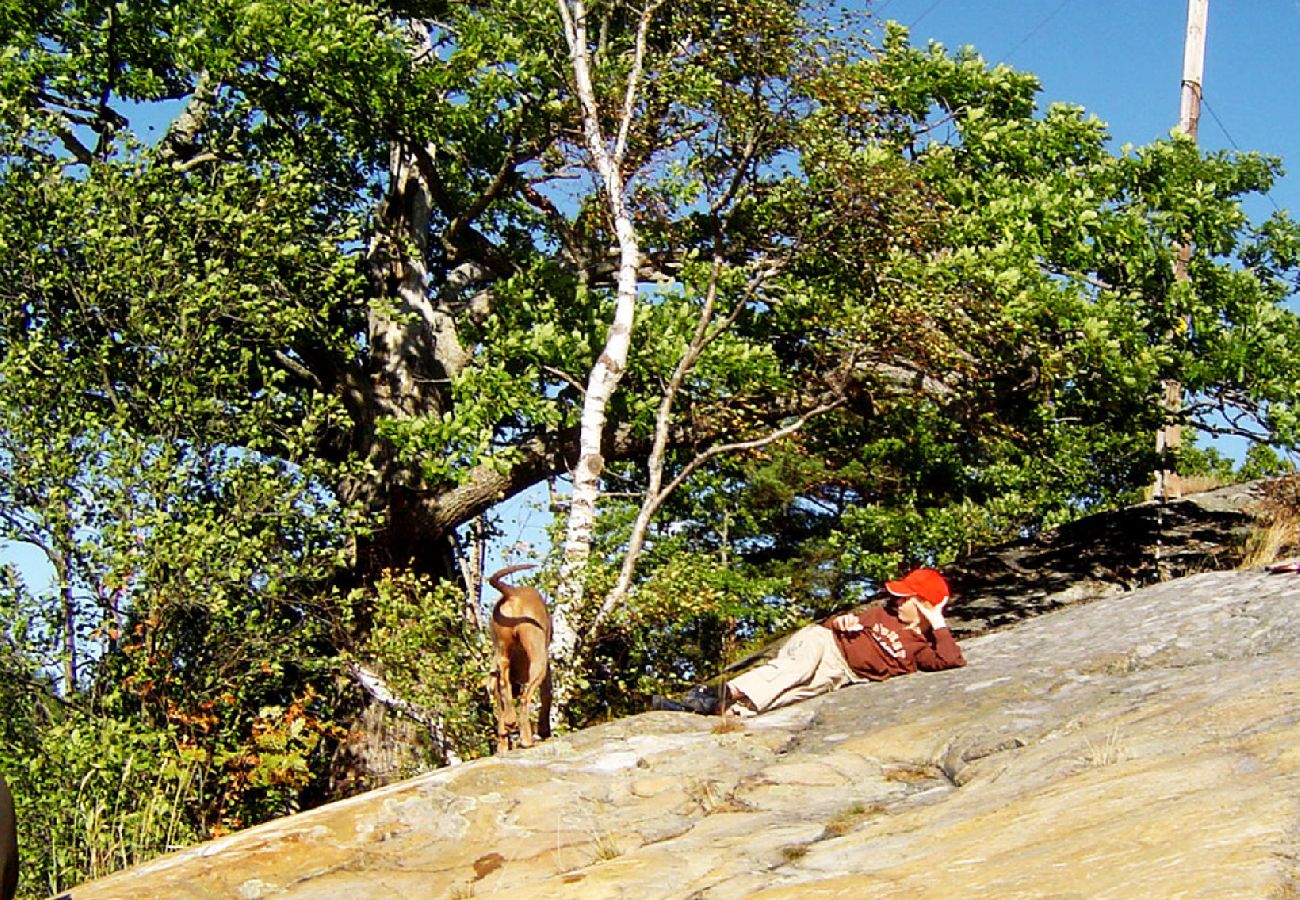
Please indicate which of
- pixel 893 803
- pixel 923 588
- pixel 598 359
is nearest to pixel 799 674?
pixel 923 588

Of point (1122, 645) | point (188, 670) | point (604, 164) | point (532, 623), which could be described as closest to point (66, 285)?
point (188, 670)

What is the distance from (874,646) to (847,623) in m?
0.32

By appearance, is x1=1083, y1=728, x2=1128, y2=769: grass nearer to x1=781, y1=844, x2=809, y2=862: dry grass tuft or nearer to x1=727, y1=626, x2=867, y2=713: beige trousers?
x1=781, y1=844, x2=809, y2=862: dry grass tuft

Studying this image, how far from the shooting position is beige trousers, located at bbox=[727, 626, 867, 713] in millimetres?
12852

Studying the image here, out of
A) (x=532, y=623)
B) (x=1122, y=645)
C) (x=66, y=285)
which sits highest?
(x=66, y=285)

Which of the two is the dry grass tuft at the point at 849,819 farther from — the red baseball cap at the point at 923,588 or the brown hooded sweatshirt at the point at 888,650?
the red baseball cap at the point at 923,588

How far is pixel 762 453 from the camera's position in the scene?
18.1 metres

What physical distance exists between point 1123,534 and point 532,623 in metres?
11.5

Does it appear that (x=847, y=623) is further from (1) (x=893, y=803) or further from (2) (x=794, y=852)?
(2) (x=794, y=852)

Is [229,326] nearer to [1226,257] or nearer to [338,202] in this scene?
[338,202]

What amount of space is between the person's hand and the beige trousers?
0.11m

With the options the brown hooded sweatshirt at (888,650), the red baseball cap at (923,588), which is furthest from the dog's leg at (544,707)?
the red baseball cap at (923,588)

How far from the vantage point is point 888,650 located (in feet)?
45.3

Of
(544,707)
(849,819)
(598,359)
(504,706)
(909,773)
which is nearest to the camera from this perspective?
(849,819)
